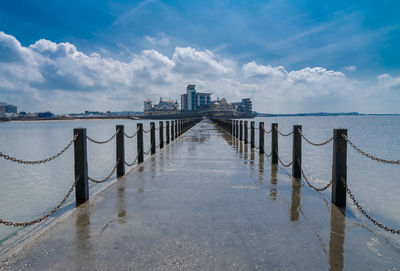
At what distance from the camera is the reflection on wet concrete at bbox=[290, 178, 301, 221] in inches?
187

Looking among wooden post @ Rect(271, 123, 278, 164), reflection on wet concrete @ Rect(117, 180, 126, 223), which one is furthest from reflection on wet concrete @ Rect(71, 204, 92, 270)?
wooden post @ Rect(271, 123, 278, 164)

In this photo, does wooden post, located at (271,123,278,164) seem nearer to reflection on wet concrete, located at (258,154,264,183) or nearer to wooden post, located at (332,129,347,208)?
reflection on wet concrete, located at (258,154,264,183)

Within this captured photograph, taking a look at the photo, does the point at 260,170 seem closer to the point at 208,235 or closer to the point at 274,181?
the point at 274,181

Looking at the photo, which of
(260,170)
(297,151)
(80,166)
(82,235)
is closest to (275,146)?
(260,170)

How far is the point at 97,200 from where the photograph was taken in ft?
18.9

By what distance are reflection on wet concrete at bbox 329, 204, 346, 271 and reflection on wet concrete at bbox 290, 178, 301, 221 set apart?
59 cm

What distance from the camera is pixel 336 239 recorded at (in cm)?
386

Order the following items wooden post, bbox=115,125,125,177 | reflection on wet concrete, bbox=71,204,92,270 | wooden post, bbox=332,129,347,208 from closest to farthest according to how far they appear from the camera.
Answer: reflection on wet concrete, bbox=71,204,92,270
wooden post, bbox=332,129,347,208
wooden post, bbox=115,125,125,177

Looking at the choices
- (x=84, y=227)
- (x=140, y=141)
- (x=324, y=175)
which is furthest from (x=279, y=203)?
(x=324, y=175)

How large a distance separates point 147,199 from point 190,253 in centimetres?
256

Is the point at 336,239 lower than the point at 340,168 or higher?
lower

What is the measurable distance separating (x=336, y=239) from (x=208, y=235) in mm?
1797

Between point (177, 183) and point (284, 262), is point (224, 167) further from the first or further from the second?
point (284, 262)

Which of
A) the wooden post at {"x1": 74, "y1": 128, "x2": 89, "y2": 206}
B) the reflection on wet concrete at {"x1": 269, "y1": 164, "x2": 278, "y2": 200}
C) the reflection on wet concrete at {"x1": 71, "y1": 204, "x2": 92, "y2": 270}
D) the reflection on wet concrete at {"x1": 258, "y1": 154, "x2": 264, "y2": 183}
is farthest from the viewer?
the reflection on wet concrete at {"x1": 258, "y1": 154, "x2": 264, "y2": 183}
